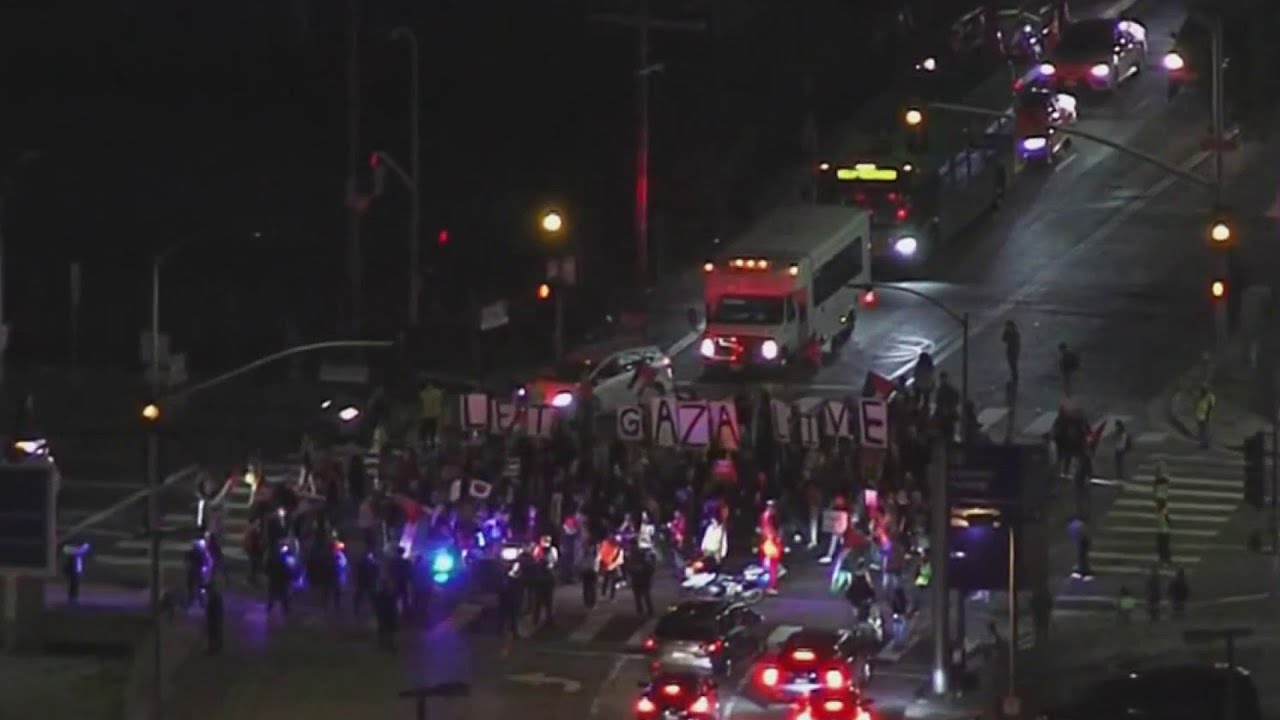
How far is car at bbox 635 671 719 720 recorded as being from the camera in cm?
4425

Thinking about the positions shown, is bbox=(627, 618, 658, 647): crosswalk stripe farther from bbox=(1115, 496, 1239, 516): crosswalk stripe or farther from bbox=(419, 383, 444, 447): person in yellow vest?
bbox=(1115, 496, 1239, 516): crosswalk stripe

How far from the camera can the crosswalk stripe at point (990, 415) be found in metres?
68.1

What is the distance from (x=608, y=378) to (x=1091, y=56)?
32.1 metres

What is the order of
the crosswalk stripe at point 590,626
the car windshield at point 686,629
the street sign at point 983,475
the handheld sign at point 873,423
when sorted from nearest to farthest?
the car windshield at point 686,629, the street sign at point 983,475, the crosswalk stripe at point 590,626, the handheld sign at point 873,423

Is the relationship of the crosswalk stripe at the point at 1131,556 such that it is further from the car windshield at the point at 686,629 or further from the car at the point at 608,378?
the car windshield at the point at 686,629

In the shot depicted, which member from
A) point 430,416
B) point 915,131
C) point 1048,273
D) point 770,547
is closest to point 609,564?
point 770,547

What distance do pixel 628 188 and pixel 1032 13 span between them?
55.2 feet

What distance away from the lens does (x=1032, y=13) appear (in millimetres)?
103500

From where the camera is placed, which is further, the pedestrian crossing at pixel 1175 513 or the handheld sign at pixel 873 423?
the pedestrian crossing at pixel 1175 513

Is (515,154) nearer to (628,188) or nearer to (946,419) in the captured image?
Result: (628,188)

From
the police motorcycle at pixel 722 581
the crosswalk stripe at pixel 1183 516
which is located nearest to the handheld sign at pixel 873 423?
the police motorcycle at pixel 722 581

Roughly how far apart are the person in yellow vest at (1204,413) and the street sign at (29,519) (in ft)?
87.3

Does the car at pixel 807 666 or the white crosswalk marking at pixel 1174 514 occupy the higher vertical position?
the white crosswalk marking at pixel 1174 514

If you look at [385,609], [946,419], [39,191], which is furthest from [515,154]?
[385,609]
